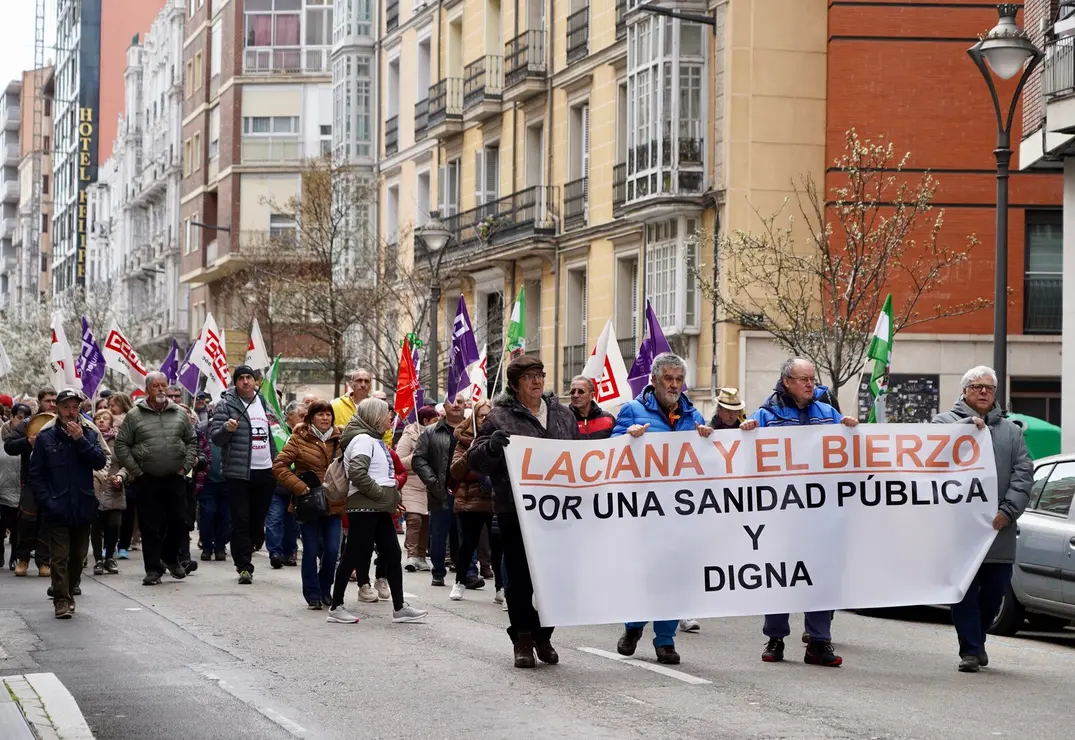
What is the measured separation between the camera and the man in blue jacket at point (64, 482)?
48.7 ft

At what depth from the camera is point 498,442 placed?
11.1 m

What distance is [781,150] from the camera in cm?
3091

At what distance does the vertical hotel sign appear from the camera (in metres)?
99.6

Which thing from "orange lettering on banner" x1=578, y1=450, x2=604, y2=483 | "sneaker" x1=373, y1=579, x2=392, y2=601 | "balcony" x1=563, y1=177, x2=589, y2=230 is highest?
"balcony" x1=563, y1=177, x2=589, y2=230

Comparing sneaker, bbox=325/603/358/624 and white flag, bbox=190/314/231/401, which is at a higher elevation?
white flag, bbox=190/314/231/401

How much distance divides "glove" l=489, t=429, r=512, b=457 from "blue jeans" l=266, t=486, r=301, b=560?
30.1 ft

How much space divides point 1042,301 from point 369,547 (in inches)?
767

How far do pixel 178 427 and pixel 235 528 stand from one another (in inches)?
56.2

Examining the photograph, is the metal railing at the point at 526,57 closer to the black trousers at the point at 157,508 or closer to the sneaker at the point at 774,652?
the black trousers at the point at 157,508

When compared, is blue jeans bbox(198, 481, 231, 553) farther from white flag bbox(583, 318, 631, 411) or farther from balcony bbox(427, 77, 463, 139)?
balcony bbox(427, 77, 463, 139)

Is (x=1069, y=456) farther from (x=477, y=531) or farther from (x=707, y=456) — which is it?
(x=477, y=531)

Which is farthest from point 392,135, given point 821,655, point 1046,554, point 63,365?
point 821,655

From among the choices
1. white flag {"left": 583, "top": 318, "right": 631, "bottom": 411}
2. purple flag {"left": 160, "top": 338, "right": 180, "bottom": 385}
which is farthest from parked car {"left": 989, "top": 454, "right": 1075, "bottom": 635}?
purple flag {"left": 160, "top": 338, "right": 180, "bottom": 385}

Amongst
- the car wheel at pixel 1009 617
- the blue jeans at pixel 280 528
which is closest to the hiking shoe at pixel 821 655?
the car wheel at pixel 1009 617
